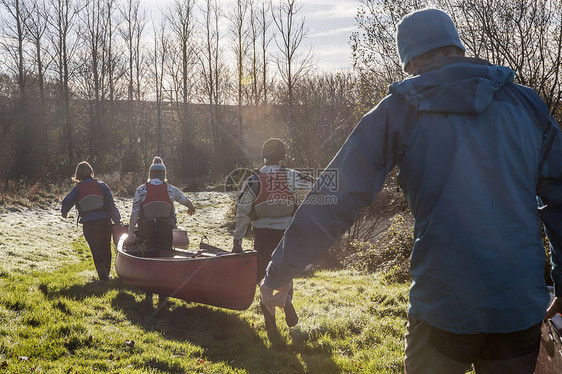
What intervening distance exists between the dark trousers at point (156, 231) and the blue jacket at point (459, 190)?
6543 mm

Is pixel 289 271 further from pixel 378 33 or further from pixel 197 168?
pixel 197 168

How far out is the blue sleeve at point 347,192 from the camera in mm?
1546

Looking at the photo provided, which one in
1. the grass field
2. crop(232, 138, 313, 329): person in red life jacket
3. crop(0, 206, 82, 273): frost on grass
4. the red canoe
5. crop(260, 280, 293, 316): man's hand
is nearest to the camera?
crop(260, 280, 293, 316): man's hand

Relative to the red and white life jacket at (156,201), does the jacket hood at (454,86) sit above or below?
above

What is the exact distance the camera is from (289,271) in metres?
1.61

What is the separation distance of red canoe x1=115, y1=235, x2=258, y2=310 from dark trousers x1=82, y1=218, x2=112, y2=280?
1507 millimetres

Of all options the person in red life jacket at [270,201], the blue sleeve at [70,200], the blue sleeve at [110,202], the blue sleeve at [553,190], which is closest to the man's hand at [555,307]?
the blue sleeve at [553,190]

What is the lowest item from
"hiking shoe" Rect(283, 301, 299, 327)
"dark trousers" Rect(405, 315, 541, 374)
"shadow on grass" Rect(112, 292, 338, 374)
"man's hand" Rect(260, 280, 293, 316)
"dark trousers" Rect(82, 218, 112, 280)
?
"shadow on grass" Rect(112, 292, 338, 374)

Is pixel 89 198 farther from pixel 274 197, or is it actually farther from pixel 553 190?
pixel 553 190

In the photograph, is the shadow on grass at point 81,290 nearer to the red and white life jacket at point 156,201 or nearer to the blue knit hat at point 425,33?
the red and white life jacket at point 156,201

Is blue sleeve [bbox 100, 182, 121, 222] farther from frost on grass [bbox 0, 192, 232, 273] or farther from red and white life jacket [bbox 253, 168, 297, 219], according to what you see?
red and white life jacket [bbox 253, 168, 297, 219]

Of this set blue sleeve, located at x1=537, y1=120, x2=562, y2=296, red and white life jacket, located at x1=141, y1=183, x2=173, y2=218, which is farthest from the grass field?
blue sleeve, located at x1=537, y1=120, x2=562, y2=296

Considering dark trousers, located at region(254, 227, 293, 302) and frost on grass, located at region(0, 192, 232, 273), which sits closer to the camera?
dark trousers, located at region(254, 227, 293, 302)

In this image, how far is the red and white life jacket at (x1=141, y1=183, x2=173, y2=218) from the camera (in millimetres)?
7508
